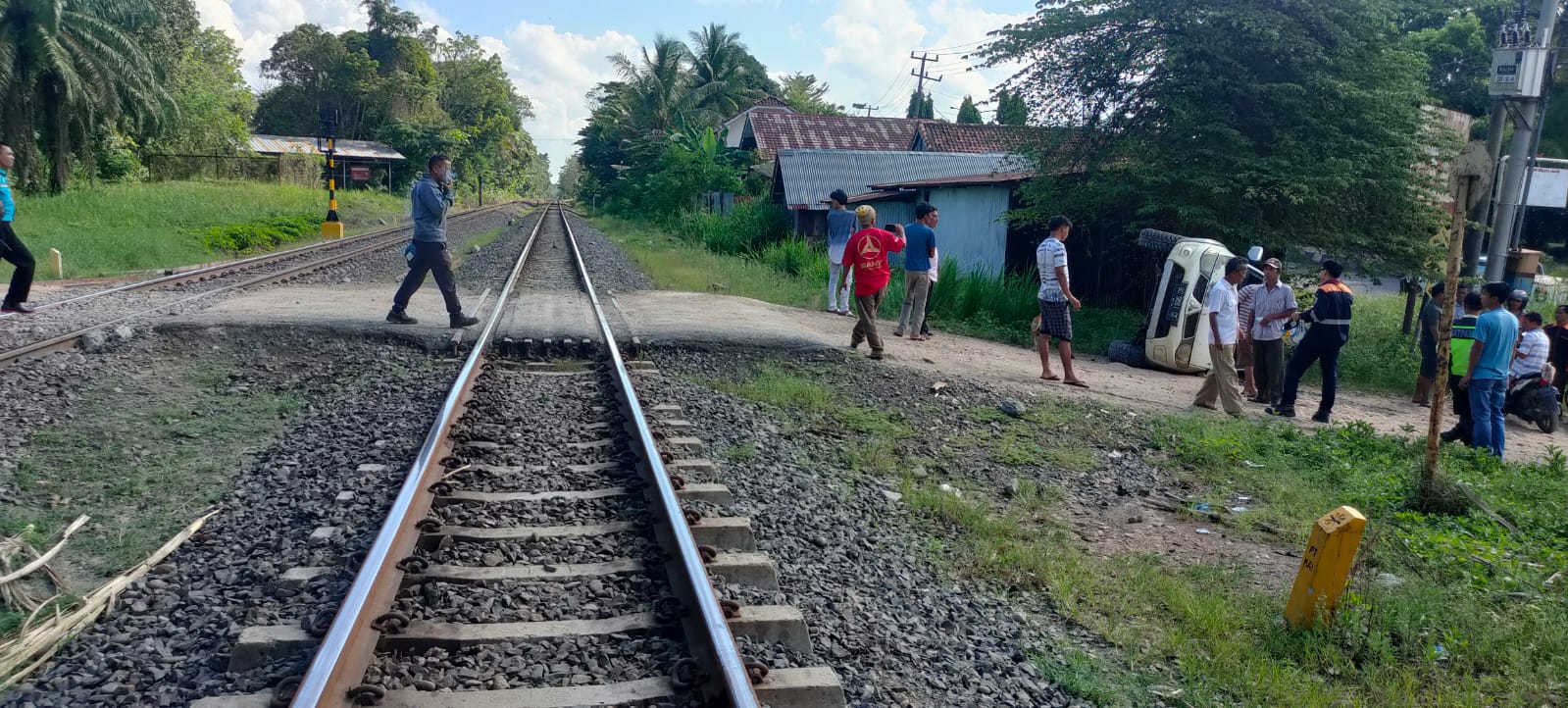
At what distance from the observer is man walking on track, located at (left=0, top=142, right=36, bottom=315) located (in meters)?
9.60

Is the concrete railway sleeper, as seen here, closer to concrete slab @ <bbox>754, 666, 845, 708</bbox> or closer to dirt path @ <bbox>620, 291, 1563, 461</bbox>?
concrete slab @ <bbox>754, 666, 845, 708</bbox>

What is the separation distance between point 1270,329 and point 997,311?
5.76m

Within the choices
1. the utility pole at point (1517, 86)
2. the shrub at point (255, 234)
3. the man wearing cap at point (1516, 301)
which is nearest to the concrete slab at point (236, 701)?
the man wearing cap at point (1516, 301)

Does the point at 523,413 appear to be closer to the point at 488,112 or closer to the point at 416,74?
the point at 416,74

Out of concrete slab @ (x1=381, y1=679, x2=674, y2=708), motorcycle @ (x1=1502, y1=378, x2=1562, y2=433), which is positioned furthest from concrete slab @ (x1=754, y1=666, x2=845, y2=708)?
motorcycle @ (x1=1502, y1=378, x2=1562, y2=433)

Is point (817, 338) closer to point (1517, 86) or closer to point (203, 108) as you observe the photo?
point (1517, 86)

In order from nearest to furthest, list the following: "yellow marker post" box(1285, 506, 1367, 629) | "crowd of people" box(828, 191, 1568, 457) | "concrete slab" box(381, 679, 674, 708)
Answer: "concrete slab" box(381, 679, 674, 708) → "yellow marker post" box(1285, 506, 1367, 629) → "crowd of people" box(828, 191, 1568, 457)

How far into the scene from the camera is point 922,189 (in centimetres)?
2000

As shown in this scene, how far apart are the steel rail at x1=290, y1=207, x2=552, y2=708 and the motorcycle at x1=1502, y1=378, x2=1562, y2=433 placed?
34.0 feet

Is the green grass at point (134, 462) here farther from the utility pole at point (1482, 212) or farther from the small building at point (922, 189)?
the utility pole at point (1482, 212)

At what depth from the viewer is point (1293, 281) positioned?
15.8m

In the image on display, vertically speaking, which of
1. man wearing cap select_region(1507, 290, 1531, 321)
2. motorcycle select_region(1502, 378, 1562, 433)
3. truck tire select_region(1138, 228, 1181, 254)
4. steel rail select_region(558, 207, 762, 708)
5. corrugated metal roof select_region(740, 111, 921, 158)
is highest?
corrugated metal roof select_region(740, 111, 921, 158)

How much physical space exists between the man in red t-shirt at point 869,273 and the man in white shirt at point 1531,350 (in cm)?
631

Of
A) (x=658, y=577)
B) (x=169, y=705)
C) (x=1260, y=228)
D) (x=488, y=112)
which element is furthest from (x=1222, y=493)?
(x=488, y=112)
